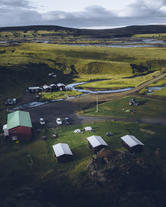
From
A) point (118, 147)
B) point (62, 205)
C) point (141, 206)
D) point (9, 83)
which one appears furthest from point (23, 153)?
point (9, 83)

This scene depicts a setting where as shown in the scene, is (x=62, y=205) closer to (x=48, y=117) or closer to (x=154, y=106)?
(x=48, y=117)

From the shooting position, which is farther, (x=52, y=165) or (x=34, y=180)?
(x=52, y=165)

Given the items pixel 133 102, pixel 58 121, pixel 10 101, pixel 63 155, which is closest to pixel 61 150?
pixel 63 155

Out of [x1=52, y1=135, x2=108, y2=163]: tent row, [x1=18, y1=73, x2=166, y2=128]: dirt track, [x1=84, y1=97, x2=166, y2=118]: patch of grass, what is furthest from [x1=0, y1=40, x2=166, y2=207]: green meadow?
[x1=18, y1=73, x2=166, y2=128]: dirt track

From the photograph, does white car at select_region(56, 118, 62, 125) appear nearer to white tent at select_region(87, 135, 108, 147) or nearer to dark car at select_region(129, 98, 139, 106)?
white tent at select_region(87, 135, 108, 147)

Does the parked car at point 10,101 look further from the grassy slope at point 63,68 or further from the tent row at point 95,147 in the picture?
the tent row at point 95,147

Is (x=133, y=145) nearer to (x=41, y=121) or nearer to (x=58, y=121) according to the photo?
(x=58, y=121)
